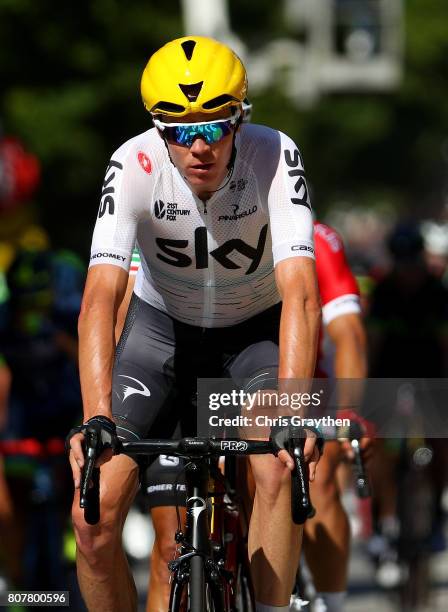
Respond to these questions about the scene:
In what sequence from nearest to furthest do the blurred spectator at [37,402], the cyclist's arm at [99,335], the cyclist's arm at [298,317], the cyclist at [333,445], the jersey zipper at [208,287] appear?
the cyclist's arm at [99,335]
the cyclist's arm at [298,317]
the jersey zipper at [208,287]
the cyclist at [333,445]
the blurred spectator at [37,402]

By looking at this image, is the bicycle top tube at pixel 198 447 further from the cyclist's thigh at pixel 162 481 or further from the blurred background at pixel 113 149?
the blurred background at pixel 113 149

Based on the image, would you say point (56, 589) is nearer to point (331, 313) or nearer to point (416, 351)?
point (331, 313)

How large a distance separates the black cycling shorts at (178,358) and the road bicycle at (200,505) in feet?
1.52

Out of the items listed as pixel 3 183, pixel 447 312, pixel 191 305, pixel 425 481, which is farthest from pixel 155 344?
pixel 3 183

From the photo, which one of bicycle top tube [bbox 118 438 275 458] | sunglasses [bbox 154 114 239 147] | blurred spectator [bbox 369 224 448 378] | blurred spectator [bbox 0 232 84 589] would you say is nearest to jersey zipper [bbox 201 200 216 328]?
sunglasses [bbox 154 114 239 147]

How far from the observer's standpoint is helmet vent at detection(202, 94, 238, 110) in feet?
18.5

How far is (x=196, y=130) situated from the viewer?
222 inches

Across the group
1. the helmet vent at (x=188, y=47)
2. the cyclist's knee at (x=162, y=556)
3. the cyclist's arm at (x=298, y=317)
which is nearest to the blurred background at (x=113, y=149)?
the cyclist's knee at (x=162, y=556)

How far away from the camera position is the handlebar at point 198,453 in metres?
5.10

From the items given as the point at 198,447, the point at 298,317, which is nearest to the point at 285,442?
the point at 198,447

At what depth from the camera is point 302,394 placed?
5480 millimetres

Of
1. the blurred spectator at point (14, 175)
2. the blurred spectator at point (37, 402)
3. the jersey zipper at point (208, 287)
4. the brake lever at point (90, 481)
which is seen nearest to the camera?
the brake lever at point (90, 481)

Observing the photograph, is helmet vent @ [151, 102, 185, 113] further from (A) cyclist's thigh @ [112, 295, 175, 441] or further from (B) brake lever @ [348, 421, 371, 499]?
(B) brake lever @ [348, 421, 371, 499]

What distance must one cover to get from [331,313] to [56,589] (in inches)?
93.8
